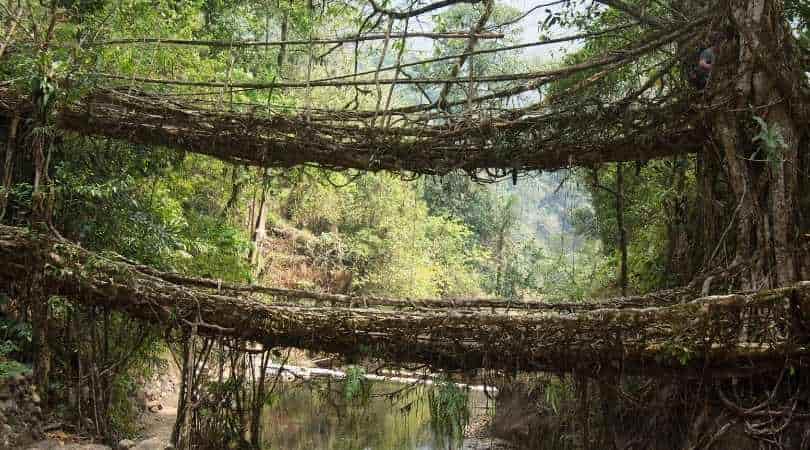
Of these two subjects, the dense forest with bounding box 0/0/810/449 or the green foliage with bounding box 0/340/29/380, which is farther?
the green foliage with bounding box 0/340/29/380

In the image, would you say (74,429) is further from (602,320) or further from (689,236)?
(689,236)

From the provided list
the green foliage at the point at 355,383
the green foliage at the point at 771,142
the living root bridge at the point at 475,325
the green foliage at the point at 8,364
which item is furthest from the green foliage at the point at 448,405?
the green foliage at the point at 8,364

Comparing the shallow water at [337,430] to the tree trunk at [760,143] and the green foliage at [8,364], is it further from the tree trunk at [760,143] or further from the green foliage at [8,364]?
the tree trunk at [760,143]

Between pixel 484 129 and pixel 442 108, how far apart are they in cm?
45

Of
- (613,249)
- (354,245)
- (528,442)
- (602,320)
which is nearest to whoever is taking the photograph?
(602,320)

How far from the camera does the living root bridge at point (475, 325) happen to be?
384 cm

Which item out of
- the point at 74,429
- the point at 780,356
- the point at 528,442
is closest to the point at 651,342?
the point at 780,356

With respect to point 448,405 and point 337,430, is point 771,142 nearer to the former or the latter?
point 448,405

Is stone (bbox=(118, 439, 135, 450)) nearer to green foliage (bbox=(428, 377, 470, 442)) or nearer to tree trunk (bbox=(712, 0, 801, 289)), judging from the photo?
green foliage (bbox=(428, 377, 470, 442))

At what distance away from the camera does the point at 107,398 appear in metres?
5.52

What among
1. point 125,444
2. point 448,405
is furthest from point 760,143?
point 125,444

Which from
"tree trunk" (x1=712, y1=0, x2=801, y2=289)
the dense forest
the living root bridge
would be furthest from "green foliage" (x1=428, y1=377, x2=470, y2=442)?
"tree trunk" (x1=712, y1=0, x2=801, y2=289)

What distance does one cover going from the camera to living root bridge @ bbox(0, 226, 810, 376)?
3836 millimetres

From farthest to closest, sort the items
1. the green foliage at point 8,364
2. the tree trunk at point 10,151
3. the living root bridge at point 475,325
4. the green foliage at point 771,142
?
1. the tree trunk at point 10,151
2. the green foliage at point 8,364
3. the green foliage at point 771,142
4. the living root bridge at point 475,325
